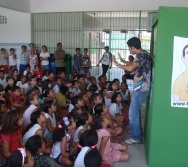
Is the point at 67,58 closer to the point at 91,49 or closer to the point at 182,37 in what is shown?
the point at 91,49

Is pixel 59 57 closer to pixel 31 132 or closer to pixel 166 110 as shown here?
pixel 31 132

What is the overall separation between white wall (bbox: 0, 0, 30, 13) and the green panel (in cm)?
575

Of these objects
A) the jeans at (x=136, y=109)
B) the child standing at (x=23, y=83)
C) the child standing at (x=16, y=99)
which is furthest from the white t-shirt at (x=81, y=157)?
the child standing at (x=23, y=83)

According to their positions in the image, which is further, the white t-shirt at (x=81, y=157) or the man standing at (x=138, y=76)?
the man standing at (x=138, y=76)

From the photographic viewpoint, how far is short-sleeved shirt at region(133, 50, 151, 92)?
3637 mm

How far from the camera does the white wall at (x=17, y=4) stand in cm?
750

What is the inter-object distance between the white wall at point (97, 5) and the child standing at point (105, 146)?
5.68 m

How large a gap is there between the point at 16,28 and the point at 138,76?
6.73 meters

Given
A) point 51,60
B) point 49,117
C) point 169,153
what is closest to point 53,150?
point 49,117

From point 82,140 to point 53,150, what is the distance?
77cm

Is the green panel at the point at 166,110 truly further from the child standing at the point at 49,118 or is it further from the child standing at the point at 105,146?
the child standing at the point at 49,118

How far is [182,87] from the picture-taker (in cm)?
304

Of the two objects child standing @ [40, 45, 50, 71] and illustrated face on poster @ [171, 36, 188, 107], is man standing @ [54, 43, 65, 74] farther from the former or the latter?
illustrated face on poster @ [171, 36, 188, 107]

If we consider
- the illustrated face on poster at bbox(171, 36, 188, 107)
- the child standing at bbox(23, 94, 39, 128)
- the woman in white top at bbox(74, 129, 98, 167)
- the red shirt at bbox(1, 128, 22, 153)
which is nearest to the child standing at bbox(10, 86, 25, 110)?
the child standing at bbox(23, 94, 39, 128)
